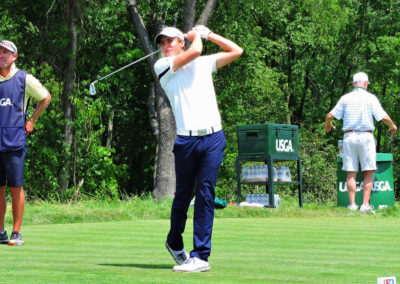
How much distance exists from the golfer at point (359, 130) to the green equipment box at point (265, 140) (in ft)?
4.21

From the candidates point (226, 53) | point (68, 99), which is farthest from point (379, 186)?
point (68, 99)

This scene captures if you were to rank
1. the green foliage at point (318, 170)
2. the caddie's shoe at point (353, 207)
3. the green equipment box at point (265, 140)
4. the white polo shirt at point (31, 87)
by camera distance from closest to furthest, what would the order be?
the white polo shirt at point (31, 87) < the caddie's shoe at point (353, 207) < the green equipment box at point (265, 140) < the green foliage at point (318, 170)

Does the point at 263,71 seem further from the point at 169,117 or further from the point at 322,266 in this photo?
the point at 322,266

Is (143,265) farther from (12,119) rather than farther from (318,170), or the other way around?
(318,170)

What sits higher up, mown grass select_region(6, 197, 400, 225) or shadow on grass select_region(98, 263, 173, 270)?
shadow on grass select_region(98, 263, 173, 270)

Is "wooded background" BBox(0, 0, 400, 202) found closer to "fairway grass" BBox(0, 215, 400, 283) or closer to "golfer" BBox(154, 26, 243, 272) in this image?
"fairway grass" BBox(0, 215, 400, 283)

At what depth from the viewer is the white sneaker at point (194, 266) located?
5.96m

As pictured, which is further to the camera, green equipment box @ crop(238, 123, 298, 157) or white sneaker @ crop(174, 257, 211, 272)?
green equipment box @ crop(238, 123, 298, 157)

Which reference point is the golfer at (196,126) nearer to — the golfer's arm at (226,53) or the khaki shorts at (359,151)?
the golfer's arm at (226,53)

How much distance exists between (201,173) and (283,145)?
9.01 meters

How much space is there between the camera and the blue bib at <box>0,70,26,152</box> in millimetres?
8102

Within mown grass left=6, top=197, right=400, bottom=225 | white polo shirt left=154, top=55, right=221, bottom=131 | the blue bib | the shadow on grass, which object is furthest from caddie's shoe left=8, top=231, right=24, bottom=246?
mown grass left=6, top=197, right=400, bottom=225

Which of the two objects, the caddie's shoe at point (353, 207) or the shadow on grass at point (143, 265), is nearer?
the shadow on grass at point (143, 265)

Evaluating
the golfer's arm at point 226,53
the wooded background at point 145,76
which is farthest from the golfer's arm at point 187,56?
the wooded background at point 145,76
